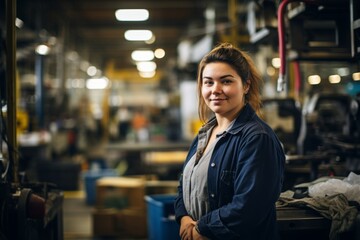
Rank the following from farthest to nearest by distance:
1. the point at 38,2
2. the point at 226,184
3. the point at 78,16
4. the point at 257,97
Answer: the point at 78,16, the point at 38,2, the point at 257,97, the point at 226,184

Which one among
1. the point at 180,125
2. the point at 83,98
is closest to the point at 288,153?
the point at 180,125

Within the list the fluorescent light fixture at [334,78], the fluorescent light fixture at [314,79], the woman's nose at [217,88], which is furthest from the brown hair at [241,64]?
the fluorescent light fixture at [334,78]

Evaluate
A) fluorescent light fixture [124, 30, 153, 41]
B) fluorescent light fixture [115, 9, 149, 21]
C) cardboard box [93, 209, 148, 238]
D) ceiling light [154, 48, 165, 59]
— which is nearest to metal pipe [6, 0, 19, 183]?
cardboard box [93, 209, 148, 238]

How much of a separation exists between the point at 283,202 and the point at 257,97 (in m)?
0.57

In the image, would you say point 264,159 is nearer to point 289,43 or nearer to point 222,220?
point 222,220

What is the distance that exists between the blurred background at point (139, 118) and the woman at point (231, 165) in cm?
43

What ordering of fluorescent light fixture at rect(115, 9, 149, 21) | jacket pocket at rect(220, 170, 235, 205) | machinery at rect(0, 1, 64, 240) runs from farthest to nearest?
1. fluorescent light fixture at rect(115, 9, 149, 21)
2. machinery at rect(0, 1, 64, 240)
3. jacket pocket at rect(220, 170, 235, 205)

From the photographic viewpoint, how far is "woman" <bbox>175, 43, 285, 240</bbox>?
1.88m

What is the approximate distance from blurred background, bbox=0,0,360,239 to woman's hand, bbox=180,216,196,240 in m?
0.53

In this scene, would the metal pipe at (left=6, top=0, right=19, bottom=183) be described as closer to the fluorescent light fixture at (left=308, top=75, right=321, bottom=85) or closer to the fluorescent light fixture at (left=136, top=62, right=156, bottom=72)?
the fluorescent light fixture at (left=308, top=75, right=321, bottom=85)

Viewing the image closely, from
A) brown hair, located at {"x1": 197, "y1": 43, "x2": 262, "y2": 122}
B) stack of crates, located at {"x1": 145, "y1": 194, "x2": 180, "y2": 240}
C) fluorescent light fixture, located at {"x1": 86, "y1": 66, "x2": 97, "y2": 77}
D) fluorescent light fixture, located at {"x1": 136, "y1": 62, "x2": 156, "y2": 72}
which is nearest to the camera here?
brown hair, located at {"x1": 197, "y1": 43, "x2": 262, "y2": 122}

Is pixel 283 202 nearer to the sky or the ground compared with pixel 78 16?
nearer to the ground

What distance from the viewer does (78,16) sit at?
11414 mm

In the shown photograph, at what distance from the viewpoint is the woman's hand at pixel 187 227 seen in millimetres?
2104
